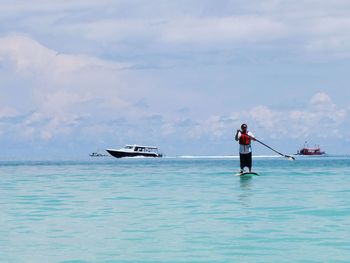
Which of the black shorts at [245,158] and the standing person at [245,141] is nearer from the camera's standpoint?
the standing person at [245,141]

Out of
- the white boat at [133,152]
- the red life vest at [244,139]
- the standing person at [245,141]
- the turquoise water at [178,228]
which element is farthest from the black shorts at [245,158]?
the white boat at [133,152]

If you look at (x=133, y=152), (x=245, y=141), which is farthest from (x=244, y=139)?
(x=133, y=152)

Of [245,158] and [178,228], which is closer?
[178,228]

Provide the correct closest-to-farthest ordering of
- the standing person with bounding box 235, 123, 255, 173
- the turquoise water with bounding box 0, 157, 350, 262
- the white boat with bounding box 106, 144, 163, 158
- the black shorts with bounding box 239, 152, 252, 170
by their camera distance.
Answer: the turquoise water with bounding box 0, 157, 350, 262
the standing person with bounding box 235, 123, 255, 173
the black shorts with bounding box 239, 152, 252, 170
the white boat with bounding box 106, 144, 163, 158

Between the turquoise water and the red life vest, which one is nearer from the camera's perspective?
the turquoise water

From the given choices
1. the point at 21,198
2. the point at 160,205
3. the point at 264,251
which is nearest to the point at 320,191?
the point at 160,205

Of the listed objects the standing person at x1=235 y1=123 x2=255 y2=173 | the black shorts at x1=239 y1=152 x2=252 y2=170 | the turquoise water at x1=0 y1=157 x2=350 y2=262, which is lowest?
the turquoise water at x1=0 y1=157 x2=350 y2=262

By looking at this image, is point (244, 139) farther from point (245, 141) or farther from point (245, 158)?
point (245, 158)

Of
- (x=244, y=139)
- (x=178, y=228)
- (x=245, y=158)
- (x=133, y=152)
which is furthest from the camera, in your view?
(x=133, y=152)

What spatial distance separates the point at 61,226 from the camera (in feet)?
59.8

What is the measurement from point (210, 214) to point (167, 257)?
23.5 ft

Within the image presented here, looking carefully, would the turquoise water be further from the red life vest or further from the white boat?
the white boat

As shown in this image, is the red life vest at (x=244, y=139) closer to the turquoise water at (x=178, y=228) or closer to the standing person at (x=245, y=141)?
the standing person at (x=245, y=141)

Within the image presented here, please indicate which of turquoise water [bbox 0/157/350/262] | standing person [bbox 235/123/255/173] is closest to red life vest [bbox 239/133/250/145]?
standing person [bbox 235/123/255/173]
